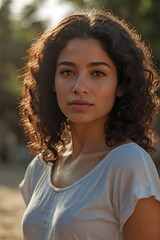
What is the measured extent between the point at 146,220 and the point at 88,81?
68cm

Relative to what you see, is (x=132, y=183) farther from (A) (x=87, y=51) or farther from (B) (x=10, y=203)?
(B) (x=10, y=203)

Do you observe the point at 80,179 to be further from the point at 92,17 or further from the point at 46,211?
the point at 92,17

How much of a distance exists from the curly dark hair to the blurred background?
29cm

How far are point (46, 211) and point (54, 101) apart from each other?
704mm

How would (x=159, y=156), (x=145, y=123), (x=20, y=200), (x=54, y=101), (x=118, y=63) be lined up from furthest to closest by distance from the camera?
(x=159, y=156)
(x=20, y=200)
(x=54, y=101)
(x=145, y=123)
(x=118, y=63)

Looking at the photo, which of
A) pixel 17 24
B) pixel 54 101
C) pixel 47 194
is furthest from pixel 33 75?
pixel 17 24

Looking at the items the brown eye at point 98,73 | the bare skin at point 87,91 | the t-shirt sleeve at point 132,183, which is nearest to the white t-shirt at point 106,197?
the t-shirt sleeve at point 132,183

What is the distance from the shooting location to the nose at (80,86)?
2.20 meters

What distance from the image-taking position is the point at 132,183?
1.94 meters

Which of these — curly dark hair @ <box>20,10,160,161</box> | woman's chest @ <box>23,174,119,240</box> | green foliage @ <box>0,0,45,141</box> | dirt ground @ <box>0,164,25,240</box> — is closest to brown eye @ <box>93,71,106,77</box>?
curly dark hair @ <box>20,10,160,161</box>

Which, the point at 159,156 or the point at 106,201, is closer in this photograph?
the point at 106,201

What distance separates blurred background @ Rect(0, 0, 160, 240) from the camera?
8.16m

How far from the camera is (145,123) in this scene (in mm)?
2439

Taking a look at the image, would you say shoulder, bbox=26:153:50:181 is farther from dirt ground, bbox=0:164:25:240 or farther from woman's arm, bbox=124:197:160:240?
dirt ground, bbox=0:164:25:240
